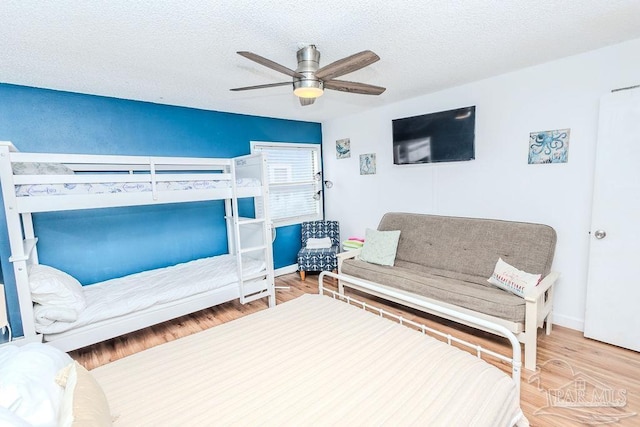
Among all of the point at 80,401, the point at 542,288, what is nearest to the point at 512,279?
the point at 542,288

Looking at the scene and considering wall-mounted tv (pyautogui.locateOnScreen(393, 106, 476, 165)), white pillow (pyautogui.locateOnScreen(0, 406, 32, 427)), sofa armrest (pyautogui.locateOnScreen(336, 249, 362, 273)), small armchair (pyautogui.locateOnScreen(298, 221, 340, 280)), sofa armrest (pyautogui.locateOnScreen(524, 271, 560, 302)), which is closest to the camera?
white pillow (pyautogui.locateOnScreen(0, 406, 32, 427))

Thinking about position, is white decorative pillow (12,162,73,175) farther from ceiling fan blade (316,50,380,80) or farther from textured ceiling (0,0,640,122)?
ceiling fan blade (316,50,380,80)

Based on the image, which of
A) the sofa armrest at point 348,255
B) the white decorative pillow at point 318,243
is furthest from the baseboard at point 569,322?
the white decorative pillow at point 318,243

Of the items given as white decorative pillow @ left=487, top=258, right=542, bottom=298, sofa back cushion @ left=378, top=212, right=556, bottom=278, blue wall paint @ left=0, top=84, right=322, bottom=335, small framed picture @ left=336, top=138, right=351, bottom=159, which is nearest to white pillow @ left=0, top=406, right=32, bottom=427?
blue wall paint @ left=0, top=84, right=322, bottom=335

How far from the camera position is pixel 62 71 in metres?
2.29

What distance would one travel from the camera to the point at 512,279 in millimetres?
→ 2404

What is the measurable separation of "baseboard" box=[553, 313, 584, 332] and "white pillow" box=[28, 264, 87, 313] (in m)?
4.23

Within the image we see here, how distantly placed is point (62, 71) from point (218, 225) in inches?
84.6

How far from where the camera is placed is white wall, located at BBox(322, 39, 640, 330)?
2.43 meters

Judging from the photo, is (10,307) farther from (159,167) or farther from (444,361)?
(444,361)

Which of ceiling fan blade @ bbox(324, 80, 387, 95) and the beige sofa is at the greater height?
ceiling fan blade @ bbox(324, 80, 387, 95)

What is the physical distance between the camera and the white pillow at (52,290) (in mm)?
2154

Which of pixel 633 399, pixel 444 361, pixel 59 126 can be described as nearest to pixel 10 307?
pixel 59 126

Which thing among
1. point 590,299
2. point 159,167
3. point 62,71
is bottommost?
point 590,299
